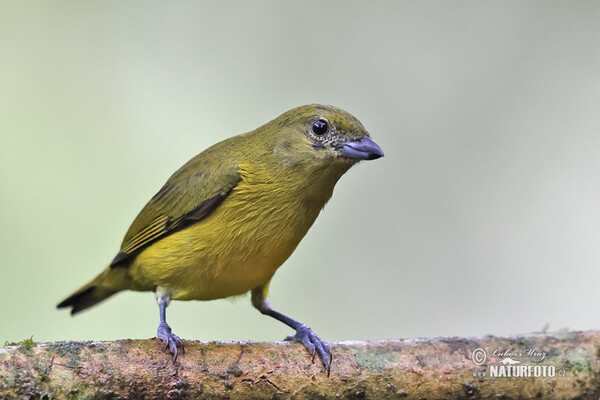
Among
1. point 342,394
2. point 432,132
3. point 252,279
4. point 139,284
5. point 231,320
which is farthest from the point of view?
point 432,132

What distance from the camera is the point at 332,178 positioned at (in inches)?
161

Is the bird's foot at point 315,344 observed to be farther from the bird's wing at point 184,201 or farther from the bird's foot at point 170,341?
the bird's wing at point 184,201

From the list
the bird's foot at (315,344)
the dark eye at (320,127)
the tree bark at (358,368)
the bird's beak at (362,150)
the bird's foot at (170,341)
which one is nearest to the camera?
the tree bark at (358,368)

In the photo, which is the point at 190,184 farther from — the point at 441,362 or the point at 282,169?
the point at 441,362

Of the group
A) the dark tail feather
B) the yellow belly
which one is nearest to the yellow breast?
the yellow belly

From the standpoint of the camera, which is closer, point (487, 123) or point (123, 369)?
point (123, 369)

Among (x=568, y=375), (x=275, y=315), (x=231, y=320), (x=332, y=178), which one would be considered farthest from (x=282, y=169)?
(x=231, y=320)

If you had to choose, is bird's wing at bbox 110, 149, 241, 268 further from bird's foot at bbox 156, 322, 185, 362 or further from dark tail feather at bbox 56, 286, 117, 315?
bird's foot at bbox 156, 322, 185, 362

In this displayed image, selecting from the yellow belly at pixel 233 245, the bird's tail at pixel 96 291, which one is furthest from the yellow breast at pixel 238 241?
the bird's tail at pixel 96 291

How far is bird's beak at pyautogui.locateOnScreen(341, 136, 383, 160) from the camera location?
3.87 metres

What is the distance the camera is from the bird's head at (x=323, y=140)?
395 cm

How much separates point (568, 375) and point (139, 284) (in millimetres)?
2663

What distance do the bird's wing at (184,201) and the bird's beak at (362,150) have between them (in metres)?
0.70

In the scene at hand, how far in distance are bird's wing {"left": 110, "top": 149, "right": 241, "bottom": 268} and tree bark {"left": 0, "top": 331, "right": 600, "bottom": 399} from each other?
868 mm
